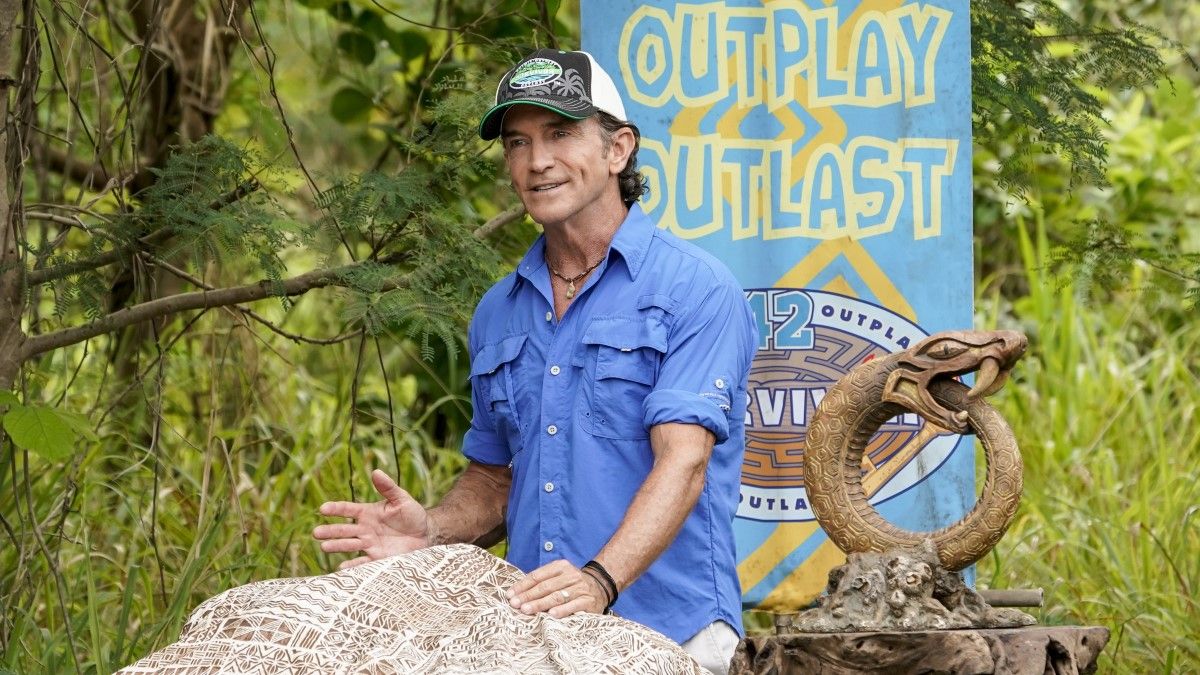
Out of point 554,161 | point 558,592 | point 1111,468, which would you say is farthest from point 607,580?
point 1111,468

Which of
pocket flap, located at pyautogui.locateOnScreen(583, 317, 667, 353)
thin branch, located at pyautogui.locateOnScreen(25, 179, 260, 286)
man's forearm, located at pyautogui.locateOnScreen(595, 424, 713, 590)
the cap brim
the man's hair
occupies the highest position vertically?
the cap brim

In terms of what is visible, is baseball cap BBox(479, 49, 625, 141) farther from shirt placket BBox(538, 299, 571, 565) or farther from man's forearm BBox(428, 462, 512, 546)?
man's forearm BBox(428, 462, 512, 546)

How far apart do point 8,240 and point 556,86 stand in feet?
4.90

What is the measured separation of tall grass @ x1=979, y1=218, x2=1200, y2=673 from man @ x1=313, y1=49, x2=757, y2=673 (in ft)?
4.88

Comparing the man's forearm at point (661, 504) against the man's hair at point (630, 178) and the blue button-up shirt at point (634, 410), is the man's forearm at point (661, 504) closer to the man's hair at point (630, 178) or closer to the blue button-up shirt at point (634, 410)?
the blue button-up shirt at point (634, 410)

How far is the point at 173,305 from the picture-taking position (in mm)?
3859

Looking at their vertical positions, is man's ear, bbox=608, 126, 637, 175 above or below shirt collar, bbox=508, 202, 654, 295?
above

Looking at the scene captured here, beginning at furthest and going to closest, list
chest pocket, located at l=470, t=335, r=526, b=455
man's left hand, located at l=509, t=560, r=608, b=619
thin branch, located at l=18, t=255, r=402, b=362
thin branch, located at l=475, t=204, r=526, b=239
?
1. thin branch, located at l=475, t=204, r=526, b=239
2. thin branch, located at l=18, t=255, r=402, b=362
3. chest pocket, located at l=470, t=335, r=526, b=455
4. man's left hand, located at l=509, t=560, r=608, b=619

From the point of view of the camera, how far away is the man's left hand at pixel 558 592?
111 inches

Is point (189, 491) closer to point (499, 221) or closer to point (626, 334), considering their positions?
point (499, 221)

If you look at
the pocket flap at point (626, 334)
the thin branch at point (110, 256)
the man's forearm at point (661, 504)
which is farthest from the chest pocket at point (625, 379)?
the thin branch at point (110, 256)

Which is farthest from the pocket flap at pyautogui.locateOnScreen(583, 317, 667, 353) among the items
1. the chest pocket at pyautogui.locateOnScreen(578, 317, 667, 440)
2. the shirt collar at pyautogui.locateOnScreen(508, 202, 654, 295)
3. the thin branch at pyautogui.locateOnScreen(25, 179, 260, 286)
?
the thin branch at pyautogui.locateOnScreen(25, 179, 260, 286)

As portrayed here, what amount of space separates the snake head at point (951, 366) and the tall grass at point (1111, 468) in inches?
51.0

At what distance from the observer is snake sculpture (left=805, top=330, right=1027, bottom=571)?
3006 mm
